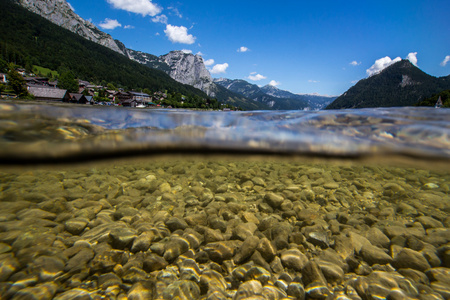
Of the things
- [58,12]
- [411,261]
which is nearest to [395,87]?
[411,261]

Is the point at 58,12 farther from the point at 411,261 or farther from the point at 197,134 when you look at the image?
the point at 411,261

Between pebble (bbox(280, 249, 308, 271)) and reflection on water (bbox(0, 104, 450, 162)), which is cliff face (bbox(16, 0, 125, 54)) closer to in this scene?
reflection on water (bbox(0, 104, 450, 162))

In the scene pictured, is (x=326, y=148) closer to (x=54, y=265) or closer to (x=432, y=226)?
(x=432, y=226)

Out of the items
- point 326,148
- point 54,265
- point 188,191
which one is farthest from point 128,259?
point 326,148

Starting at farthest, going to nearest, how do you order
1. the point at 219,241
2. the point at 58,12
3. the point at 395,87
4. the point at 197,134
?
1. the point at 58,12
2. the point at 395,87
3. the point at 197,134
4. the point at 219,241

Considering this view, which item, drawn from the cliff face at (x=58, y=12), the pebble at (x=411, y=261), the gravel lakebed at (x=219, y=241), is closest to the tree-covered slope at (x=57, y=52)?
the cliff face at (x=58, y=12)

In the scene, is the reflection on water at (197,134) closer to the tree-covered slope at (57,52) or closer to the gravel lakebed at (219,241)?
the gravel lakebed at (219,241)

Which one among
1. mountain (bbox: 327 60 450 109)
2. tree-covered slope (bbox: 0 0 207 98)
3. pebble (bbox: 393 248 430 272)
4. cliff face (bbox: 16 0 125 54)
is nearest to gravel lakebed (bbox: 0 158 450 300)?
pebble (bbox: 393 248 430 272)
